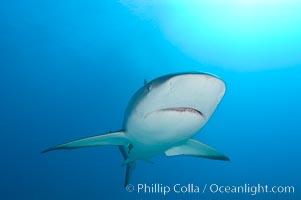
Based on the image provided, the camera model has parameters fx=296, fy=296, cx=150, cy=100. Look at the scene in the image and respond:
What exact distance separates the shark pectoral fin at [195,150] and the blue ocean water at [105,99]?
1638 millimetres

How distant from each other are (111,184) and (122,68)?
12.2 feet

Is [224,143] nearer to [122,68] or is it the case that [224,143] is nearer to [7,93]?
[122,68]

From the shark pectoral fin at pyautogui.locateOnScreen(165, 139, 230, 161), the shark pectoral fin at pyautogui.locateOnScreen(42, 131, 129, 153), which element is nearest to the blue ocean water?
the shark pectoral fin at pyautogui.locateOnScreen(165, 139, 230, 161)

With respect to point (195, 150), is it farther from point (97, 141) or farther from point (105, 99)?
point (105, 99)

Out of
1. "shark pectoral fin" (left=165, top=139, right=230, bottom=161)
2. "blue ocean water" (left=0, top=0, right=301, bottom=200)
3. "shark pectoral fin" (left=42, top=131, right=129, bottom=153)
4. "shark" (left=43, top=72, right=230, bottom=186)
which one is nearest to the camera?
Result: "shark" (left=43, top=72, right=230, bottom=186)

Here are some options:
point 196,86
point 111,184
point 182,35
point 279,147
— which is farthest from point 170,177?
point 196,86

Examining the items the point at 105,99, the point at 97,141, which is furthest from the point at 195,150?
the point at 105,99

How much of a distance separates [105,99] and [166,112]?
680cm

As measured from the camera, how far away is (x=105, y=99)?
8.97 m

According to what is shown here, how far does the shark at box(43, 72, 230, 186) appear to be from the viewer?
2084 mm

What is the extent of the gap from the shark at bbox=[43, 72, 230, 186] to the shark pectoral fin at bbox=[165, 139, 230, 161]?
0.16ft

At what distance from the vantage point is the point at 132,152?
3.26 m

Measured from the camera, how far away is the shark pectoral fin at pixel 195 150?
3224 millimetres

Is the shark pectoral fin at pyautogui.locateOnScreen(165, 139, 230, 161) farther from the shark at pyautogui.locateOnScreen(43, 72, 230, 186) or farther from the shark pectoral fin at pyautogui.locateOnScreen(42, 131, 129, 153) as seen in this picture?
the shark pectoral fin at pyautogui.locateOnScreen(42, 131, 129, 153)
